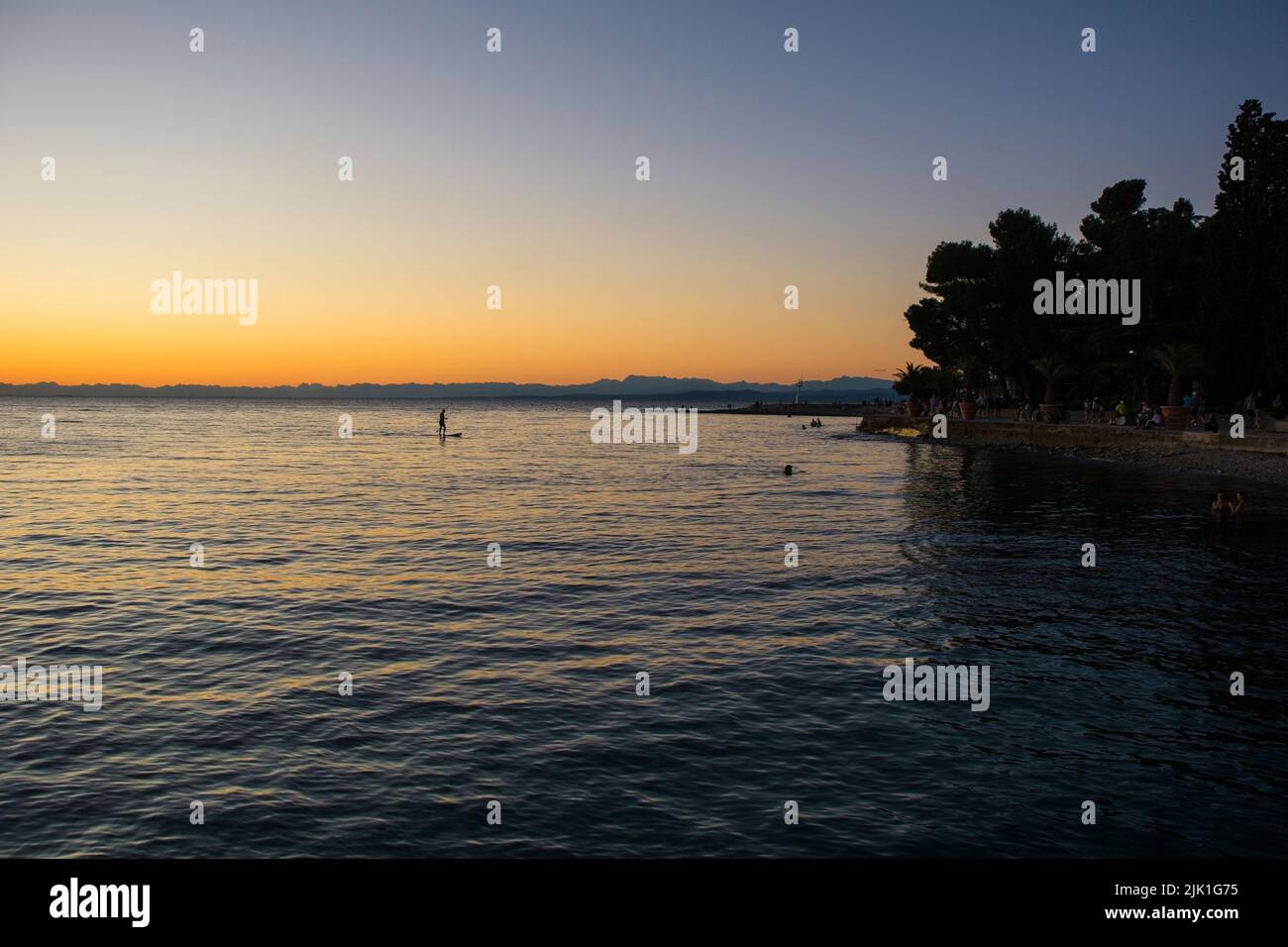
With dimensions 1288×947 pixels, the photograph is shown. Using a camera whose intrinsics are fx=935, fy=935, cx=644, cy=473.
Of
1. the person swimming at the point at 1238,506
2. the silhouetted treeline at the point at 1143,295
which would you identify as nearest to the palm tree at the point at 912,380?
the silhouetted treeline at the point at 1143,295

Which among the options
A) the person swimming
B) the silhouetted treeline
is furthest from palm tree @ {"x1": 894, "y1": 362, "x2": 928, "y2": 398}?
the person swimming

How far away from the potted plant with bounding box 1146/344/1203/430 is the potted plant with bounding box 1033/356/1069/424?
11617mm

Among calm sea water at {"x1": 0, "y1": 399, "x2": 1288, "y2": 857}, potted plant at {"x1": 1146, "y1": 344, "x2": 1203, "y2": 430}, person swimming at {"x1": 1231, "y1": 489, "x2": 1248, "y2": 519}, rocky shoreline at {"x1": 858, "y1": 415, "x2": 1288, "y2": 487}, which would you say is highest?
potted plant at {"x1": 1146, "y1": 344, "x2": 1203, "y2": 430}

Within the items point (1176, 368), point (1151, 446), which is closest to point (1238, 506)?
point (1151, 446)

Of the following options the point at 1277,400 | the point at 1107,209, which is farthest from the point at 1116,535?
the point at 1107,209

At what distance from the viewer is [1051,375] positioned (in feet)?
244

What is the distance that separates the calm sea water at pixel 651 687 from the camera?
937 centimetres

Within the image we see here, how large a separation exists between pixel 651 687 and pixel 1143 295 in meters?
63.7

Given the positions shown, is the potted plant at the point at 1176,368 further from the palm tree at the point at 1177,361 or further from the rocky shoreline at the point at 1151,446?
the rocky shoreline at the point at 1151,446

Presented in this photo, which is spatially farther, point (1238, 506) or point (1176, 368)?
point (1176, 368)

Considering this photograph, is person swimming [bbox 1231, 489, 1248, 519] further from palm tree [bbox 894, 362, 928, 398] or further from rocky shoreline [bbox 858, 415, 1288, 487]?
palm tree [bbox 894, 362, 928, 398]

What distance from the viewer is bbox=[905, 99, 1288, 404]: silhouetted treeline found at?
170 feet

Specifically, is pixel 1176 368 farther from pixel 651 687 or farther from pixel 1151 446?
pixel 651 687
